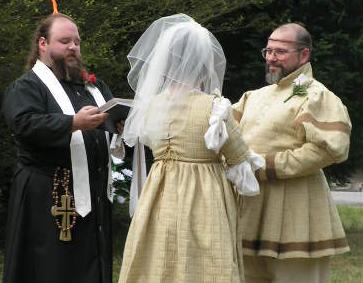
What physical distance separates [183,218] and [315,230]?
3.44ft

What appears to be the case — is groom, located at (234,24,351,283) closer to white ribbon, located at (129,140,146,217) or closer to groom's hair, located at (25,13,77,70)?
white ribbon, located at (129,140,146,217)

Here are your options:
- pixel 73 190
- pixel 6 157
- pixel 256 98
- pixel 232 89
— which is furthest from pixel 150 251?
pixel 232 89

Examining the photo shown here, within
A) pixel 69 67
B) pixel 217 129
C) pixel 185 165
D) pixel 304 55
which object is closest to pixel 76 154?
pixel 69 67

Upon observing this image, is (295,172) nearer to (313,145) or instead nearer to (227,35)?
(313,145)

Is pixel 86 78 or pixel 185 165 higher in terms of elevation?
pixel 86 78

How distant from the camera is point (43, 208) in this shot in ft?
14.2

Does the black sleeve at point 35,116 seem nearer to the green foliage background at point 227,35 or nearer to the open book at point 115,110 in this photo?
the open book at point 115,110

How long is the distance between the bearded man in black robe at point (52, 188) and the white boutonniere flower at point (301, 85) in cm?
115

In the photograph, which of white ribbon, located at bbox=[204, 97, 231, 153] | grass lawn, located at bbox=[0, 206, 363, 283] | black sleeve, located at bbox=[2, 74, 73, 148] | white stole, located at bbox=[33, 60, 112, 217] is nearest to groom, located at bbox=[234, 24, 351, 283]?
white ribbon, located at bbox=[204, 97, 231, 153]

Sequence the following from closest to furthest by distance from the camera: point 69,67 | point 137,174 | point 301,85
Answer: point 69,67, point 137,174, point 301,85

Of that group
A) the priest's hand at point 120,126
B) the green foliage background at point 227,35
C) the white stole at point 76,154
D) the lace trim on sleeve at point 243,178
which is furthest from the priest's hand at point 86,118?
the green foliage background at point 227,35

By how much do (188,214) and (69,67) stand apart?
40.2 inches

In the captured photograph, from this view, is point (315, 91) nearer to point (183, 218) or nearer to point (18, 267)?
point (183, 218)

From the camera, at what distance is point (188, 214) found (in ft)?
13.4
